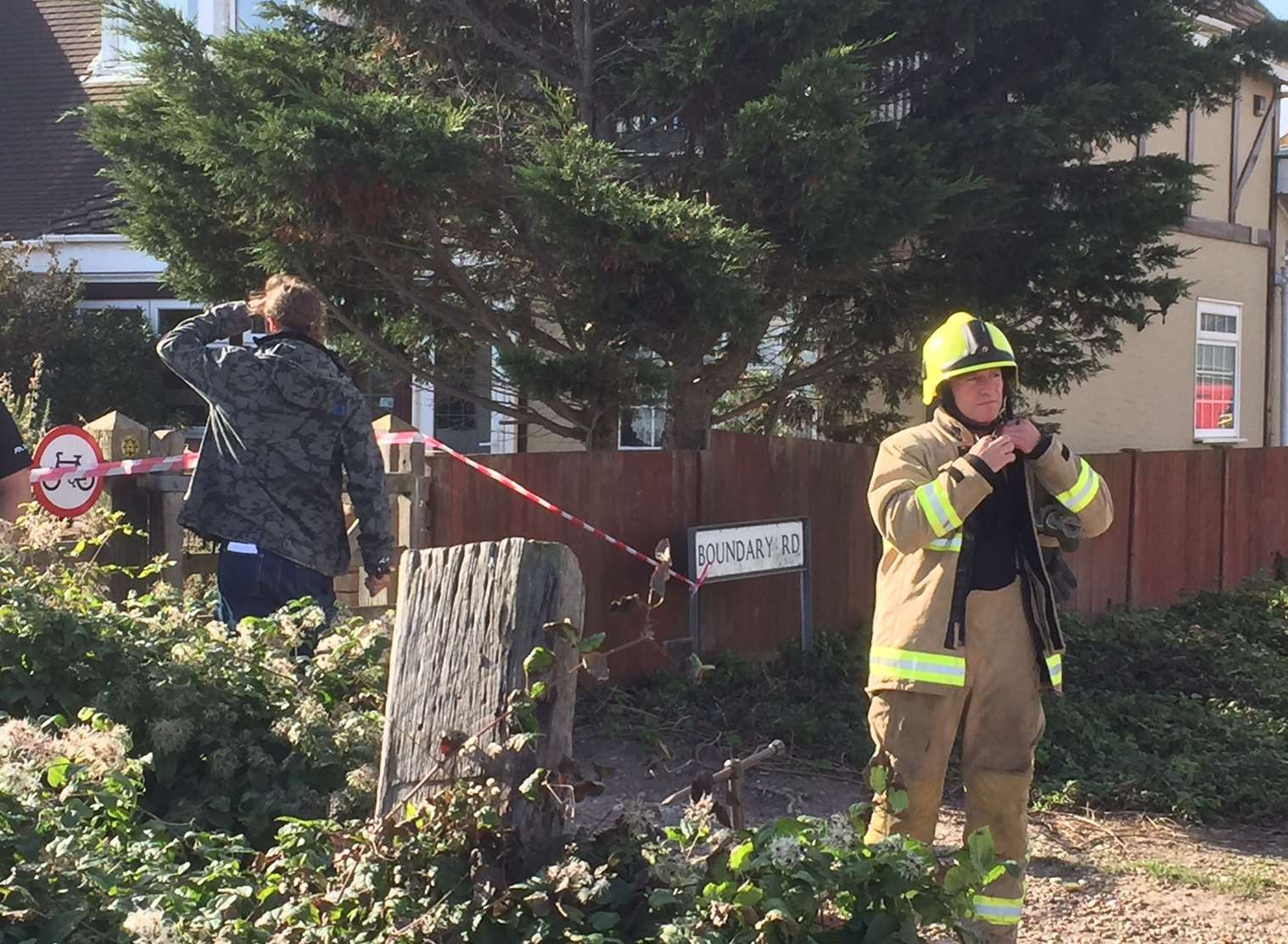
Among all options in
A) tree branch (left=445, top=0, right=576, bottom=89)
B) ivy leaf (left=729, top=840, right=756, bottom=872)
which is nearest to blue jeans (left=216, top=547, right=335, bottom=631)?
ivy leaf (left=729, top=840, right=756, bottom=872)

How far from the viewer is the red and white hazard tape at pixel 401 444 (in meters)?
6.30

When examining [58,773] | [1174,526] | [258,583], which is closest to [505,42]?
[258,583]

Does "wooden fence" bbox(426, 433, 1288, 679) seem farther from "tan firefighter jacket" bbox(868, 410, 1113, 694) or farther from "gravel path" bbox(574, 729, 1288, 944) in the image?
"tan firefighter jacket" bbox(868, 410, 1113, 694)

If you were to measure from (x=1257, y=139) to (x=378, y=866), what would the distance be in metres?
17.3

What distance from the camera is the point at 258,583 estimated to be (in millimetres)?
4859

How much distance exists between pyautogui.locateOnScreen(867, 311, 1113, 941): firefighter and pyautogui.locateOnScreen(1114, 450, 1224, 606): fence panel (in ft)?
26.1

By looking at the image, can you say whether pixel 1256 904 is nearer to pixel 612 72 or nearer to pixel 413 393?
pixel 612 72

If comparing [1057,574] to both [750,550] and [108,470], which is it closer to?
[750,550]

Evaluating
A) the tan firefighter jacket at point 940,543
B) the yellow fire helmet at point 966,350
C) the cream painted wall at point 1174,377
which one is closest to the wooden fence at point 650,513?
the tan firefighter jacket at point 940,543

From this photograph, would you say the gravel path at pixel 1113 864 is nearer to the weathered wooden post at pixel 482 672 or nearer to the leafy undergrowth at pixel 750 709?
the leafy undergrowth at pixel 750 709

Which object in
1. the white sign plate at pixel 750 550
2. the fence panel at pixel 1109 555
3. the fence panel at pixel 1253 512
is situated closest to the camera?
the white sign plate at pixel 750 550

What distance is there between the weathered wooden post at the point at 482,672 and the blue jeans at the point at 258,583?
6.54 ft

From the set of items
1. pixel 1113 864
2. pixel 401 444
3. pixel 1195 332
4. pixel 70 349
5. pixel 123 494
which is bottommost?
pixel 1113 864

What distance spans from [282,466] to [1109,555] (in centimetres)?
830
